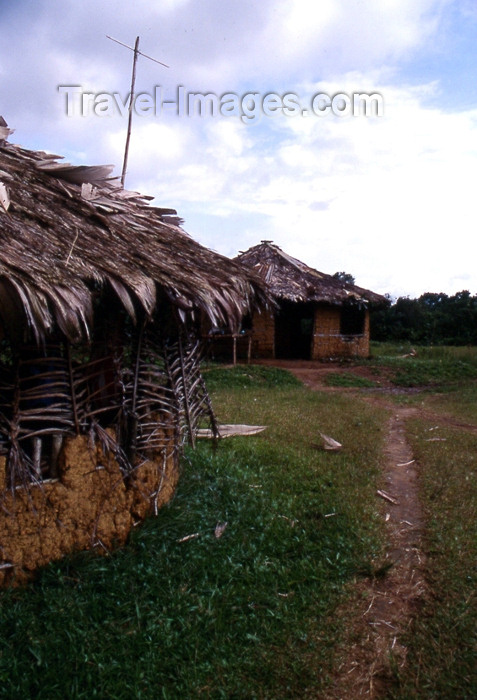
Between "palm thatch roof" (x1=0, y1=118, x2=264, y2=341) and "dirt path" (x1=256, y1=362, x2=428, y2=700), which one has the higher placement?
"palm thatch roof" (x1=0, y1=118, x2=264, y2=341)

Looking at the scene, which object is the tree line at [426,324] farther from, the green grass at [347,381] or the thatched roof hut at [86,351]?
the thatched roof hut at [86,351]

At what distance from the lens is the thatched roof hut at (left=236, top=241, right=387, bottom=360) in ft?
66.2

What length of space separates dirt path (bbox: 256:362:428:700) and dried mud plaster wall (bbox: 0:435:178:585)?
6.16ft

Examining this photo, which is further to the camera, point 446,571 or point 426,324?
point 426,324

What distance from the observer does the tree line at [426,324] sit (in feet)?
102

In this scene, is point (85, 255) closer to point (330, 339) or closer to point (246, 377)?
point (246, 377)

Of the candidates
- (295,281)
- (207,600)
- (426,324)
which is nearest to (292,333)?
(295,281)

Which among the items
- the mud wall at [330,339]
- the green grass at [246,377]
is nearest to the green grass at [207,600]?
the green grass at [246,377]

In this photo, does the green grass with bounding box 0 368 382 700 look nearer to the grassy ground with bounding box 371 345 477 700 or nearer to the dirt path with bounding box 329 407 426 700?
the dirt path with bounding box 329 407 426 700

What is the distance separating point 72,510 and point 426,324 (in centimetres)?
3022

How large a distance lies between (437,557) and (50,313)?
3.52m

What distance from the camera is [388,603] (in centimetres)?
430

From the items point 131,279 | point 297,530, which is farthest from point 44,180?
point 297,530

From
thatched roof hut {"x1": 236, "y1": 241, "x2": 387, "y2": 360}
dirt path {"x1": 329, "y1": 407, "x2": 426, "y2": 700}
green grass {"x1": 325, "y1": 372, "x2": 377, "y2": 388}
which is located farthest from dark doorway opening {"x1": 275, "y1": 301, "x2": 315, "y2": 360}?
dirt path {"x1": 329, "y1": 407, "x2": 426, "y2": 700}
